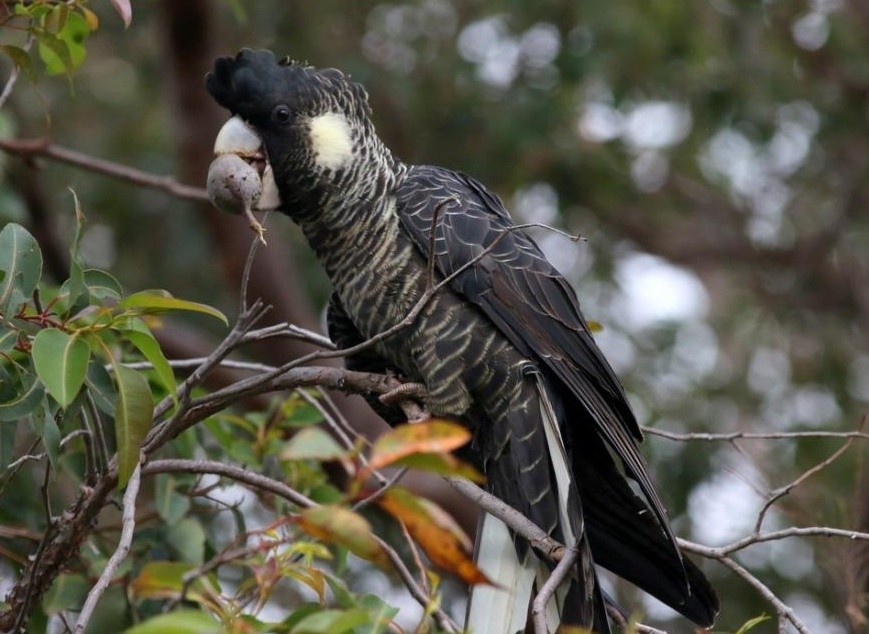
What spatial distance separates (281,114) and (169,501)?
1.06 meters

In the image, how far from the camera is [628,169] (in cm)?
691

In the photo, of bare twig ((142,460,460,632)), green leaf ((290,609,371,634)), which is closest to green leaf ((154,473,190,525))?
bare twig ((142,460,460,632))

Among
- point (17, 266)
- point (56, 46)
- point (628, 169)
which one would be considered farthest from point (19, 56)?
point (628, 169)

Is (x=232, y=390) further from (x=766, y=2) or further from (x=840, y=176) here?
(x=840, y=176)

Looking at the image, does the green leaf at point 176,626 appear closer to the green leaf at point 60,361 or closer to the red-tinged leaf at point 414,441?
the red-tinged leaf at point 414,441

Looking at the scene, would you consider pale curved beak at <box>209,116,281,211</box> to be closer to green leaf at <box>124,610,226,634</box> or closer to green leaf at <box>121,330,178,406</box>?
green leaf at <box>121,330,178,406</box>

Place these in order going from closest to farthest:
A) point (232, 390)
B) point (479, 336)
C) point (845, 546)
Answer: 1. point (232, 390)
2. point (479, 336)
3. point (845, 546)

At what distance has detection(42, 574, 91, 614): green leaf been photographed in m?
2.65

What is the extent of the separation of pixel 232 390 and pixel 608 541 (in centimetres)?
128

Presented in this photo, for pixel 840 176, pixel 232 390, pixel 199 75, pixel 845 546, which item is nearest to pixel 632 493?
pixel 845 546

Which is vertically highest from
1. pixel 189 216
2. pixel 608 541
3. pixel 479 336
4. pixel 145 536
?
pixel 189 216

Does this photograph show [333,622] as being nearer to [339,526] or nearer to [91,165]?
[339,526]

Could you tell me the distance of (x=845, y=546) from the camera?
339cm

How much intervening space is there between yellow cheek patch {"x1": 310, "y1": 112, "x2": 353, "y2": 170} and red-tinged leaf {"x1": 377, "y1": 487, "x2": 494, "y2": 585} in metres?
1.63
